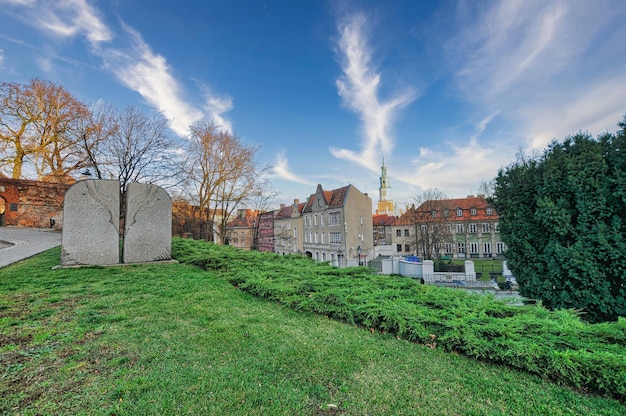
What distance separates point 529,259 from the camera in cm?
786

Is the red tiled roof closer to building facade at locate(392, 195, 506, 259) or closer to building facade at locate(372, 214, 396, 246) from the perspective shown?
building facade at locate(392, 195, 506, 259)

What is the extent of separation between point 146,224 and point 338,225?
2387cm

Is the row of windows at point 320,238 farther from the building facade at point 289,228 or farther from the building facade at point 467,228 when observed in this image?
the building facade at point 467,228

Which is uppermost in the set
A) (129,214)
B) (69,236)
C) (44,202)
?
(44,202)

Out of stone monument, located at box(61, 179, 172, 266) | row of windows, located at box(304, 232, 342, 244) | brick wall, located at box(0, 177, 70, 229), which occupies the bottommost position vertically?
row of windows, located at box(304, 232, 342, 244)

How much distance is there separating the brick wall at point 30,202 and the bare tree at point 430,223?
31.8 metres

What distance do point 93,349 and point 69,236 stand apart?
5.99 metres

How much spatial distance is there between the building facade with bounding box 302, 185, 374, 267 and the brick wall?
23.3m

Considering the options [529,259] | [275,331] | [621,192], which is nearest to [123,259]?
[275,331]

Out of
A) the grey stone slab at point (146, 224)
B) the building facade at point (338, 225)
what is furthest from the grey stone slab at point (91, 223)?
the building facade at point (338, 225)

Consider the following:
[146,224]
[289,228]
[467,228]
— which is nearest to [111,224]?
[146,224]

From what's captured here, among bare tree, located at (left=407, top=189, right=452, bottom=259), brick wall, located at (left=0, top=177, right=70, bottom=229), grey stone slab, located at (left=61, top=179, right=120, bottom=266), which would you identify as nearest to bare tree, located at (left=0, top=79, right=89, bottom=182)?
brick wall, located at (left=0, top=177, right=70, bottom=229)

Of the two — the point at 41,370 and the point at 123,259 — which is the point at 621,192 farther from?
the point at 123,259

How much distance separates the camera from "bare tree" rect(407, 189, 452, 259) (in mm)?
28641
